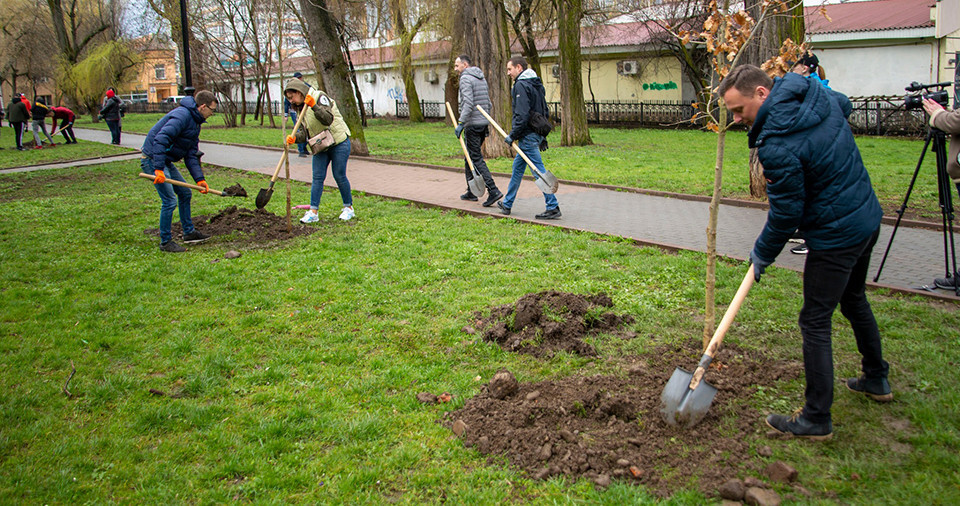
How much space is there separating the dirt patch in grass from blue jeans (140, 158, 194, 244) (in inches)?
207

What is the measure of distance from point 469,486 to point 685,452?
1.10 meters

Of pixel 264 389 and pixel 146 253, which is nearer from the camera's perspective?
pixel 264 389

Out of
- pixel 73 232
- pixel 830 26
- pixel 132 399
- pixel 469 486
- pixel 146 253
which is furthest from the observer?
pixel 830 26

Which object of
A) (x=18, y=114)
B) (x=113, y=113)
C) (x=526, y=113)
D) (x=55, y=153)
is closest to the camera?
(x=526, y=113)

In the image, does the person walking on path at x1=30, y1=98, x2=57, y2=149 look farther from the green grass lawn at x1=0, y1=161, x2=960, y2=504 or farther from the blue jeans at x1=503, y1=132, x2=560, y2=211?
the blue jeans at x1=503, y1=132, x2=560, y2=211

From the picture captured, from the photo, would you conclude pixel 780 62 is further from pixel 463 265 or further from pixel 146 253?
pixel 146 253

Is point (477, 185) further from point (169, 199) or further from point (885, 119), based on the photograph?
point (885, 119)

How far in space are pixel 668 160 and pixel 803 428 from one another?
42.0ft

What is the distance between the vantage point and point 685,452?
11.1ft

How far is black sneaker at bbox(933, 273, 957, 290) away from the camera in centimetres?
570

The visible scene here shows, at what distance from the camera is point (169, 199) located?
7965 mm

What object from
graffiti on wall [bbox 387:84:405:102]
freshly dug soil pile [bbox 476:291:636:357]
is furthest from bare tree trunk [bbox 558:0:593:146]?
graffiti on wall [bbox 387:84:405:102]

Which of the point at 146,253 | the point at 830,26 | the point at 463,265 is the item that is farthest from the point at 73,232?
the point at 830,26

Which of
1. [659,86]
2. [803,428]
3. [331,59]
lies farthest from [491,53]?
[659,86]
